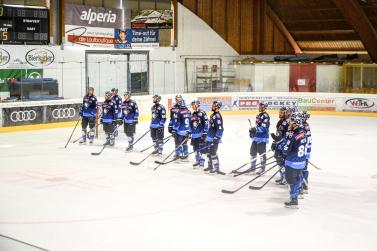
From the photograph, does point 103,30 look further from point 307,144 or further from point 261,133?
point 307,144

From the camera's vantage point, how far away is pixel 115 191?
11.2 m

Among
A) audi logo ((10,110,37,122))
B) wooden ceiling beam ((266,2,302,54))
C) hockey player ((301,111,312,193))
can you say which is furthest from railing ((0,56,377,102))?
hockey player ((301,111,312,193))

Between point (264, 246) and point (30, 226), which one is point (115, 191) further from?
point (264, 246)

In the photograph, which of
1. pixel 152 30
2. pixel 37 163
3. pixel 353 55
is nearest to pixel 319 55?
pixel 353 55

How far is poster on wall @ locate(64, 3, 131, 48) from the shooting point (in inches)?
989

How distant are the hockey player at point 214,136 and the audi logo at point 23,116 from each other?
8.59 metres

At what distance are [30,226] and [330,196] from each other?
5387 millimetres

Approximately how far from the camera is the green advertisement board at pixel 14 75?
2156 centimetres

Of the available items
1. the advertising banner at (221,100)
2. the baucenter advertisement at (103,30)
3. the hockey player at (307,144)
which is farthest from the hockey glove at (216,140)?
the baucenter advertisement at (103,30)

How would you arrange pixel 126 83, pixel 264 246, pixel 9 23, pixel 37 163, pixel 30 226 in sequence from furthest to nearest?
pixel 126 83 → pixel 9 23 → pixel 37 163 → pixel 30 226 → pixel 264 246

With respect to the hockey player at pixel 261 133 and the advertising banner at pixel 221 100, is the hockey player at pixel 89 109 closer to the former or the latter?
the hockey player at pixel 261 133

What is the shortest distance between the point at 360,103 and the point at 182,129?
13.2m

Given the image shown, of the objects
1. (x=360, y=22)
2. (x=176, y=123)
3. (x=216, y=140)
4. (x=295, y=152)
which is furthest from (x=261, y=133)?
(x=360, y=22)

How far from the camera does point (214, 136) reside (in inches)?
499
